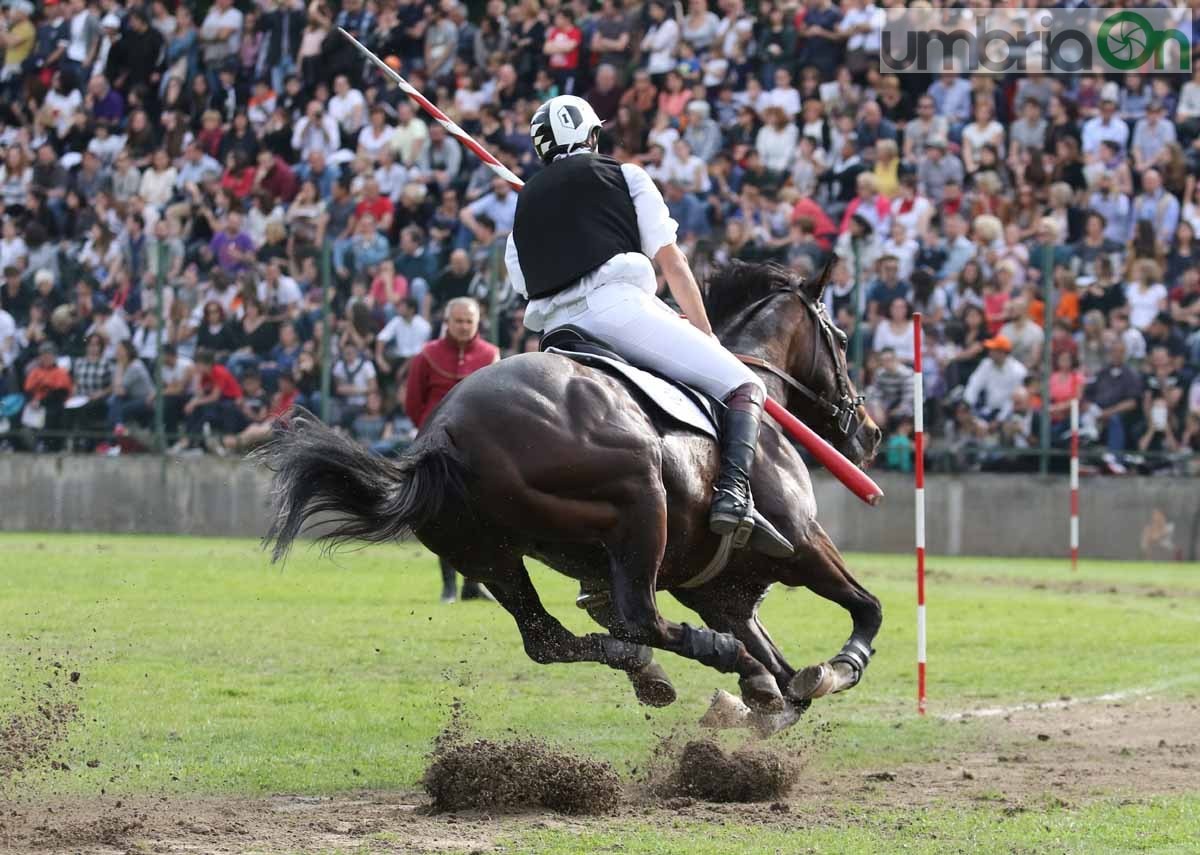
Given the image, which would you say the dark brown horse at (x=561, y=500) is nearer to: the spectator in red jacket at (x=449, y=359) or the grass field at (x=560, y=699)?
the grass field at (x=560, y=699)

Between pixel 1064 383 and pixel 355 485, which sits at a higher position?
pixel 1064 383

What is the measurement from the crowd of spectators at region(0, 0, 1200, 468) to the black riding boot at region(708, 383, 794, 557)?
33.0ft

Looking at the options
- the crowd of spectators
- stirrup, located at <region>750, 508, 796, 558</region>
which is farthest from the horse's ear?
the crowd of spectators

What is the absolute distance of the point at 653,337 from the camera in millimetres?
7906

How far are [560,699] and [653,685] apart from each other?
252 centimetres

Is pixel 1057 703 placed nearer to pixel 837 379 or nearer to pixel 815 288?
pixel 837 379

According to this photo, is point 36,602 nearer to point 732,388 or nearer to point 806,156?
point 732,388

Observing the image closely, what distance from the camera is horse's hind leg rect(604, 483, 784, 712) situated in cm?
729

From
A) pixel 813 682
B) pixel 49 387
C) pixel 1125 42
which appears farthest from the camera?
pixel 1125 42

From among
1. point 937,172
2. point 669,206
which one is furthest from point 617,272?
point 669,206

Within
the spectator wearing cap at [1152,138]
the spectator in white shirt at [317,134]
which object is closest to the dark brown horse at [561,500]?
the spectator wearing cap at [1152,138]

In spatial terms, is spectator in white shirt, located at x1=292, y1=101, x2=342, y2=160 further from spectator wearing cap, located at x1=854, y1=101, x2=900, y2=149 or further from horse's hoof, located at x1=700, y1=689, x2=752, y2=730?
horse's hoof, located at x1=700, y1=689, x2=752, y2=730

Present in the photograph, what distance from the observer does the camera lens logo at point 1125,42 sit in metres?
21.5

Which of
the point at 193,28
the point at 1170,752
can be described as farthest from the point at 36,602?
the point at 193,28
